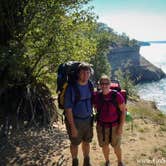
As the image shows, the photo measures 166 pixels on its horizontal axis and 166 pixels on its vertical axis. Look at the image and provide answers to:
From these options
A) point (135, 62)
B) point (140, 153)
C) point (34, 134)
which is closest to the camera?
point (140, 153)

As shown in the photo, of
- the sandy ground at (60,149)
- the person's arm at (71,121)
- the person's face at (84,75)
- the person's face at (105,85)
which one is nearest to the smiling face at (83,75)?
the person's face at (84,75)

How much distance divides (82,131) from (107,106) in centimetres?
72

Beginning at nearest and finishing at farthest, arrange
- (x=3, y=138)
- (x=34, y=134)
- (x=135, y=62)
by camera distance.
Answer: (x=3, y=138) < (x=34, y=134) < (x=135, y=62)

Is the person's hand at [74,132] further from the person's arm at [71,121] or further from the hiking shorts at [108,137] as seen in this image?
the hiking shorts at [108,137]

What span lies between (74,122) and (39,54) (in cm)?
473

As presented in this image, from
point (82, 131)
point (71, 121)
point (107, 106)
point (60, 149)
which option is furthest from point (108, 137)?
point (60, 149)

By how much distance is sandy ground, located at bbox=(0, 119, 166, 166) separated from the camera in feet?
28.4

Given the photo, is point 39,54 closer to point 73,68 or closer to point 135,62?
point 73,68

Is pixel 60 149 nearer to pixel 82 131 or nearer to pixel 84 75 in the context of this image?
pixel 82 131

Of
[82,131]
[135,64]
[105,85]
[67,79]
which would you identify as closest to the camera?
[105,85]

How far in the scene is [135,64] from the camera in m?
121

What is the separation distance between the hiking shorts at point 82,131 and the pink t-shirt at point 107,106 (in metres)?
0.30

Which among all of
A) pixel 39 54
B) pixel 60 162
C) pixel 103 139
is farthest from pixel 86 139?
pixel 39 54

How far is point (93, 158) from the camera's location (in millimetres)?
8883
